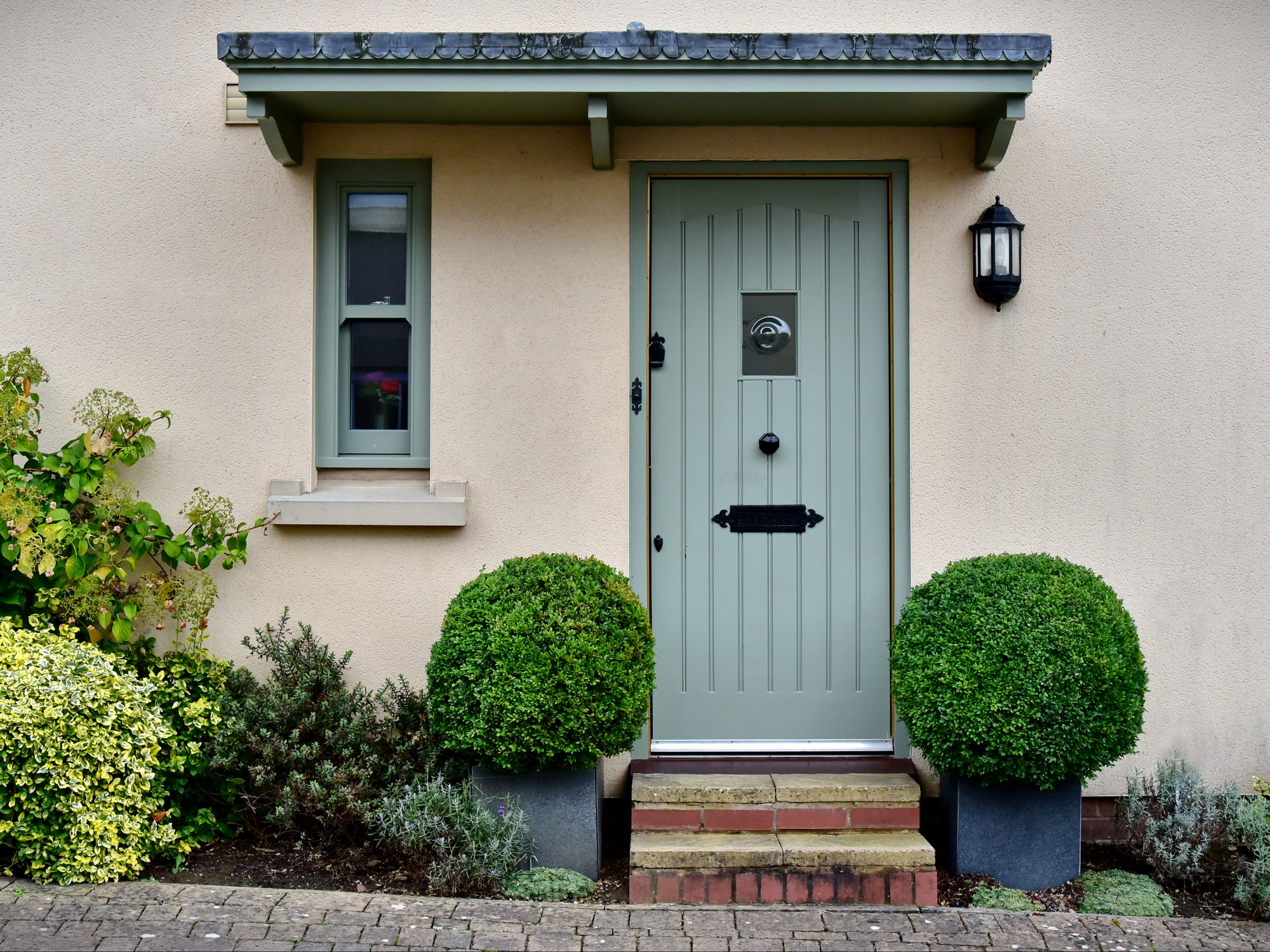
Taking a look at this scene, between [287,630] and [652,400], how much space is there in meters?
2.06

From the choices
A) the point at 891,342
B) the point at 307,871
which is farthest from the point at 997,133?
the point at 307,871

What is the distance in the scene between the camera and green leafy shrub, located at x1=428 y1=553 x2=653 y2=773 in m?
3.73

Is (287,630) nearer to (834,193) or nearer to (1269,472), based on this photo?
(834,193)

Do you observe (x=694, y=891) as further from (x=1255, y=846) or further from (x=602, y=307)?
(x=602, y=307)

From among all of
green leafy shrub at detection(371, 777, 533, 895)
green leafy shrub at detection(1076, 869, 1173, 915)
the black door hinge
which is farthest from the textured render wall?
green leafy shrub at detection(371, 777, 533, 895)

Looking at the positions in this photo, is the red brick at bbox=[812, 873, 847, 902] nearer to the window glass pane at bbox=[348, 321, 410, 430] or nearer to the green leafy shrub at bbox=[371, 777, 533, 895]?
the green leafy shrub at bbox=[371, 777, 533, 895]

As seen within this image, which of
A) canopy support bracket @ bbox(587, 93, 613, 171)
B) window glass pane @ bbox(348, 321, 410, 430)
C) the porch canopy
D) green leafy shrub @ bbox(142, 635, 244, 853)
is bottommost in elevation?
green leafy shrub @ bbox(142, 635, 244, 853)

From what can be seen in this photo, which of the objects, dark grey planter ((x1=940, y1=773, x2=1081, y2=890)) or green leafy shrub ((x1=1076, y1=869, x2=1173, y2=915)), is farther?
dark grey planter ((x1=940, y1=773, x2=1081, y2=890))

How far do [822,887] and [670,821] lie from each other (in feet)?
2.23

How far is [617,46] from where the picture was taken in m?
3.94

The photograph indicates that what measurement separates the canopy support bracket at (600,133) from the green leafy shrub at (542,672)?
75.8 inches

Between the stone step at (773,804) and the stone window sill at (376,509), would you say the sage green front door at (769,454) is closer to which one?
the stone step at (773,804)

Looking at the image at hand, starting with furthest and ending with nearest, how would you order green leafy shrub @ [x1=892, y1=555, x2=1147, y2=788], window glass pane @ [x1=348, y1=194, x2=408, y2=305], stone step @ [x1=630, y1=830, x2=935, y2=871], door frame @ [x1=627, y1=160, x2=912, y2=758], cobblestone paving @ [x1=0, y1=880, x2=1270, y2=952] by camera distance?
window glass pane @ [x1=348, y1=194, x2=408, y2=305]
door frame @ [x1=627, y1=160, x2=912, y2=758]
stone step @ [x1=630, y1=830, x2=935, y2=871]
green leafy shrub @ [x1=892, y1=555, x2=1147, y2=788]
cobblestone paving @ [x1=0, y1=880, x2=1270, y2=952]

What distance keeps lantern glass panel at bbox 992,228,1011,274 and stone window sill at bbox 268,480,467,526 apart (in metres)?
2.69
